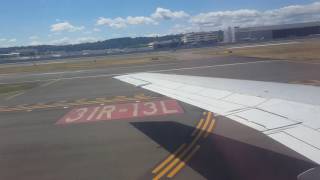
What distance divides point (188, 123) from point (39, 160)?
277 inches

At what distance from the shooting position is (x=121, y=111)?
64.1 feet

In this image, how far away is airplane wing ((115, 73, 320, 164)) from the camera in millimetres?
5406

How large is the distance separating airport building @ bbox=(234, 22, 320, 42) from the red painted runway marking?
144m

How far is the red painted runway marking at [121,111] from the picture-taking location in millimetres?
18125

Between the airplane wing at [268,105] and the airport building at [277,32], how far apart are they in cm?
15424

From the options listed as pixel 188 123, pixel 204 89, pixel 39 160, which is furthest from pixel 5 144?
pixel 204 89

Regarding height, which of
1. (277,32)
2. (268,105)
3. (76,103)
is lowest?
(76,103)

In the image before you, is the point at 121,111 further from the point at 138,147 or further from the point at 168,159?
the point at 168,159

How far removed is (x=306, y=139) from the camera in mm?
5285

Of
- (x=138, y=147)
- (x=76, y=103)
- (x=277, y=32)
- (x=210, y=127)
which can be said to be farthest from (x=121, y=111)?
(x=277, y=32)

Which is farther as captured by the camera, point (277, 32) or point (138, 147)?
point (277, 32)

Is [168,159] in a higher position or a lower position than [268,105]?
lower

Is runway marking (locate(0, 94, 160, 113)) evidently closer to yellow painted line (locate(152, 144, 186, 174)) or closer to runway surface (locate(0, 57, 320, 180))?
runway surface (locate(0, 57, 320, 180))

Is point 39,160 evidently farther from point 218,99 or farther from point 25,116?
point 25,116
